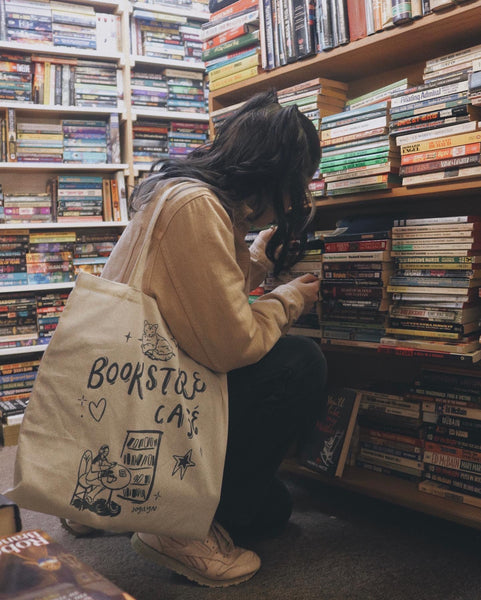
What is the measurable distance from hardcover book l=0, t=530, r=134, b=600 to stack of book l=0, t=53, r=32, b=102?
224 cm

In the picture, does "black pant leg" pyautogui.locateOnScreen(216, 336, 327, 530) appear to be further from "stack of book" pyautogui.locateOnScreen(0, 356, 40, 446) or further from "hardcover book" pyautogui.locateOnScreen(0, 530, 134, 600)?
"stack of book" pyautogui.locateOnScreen(0, 356, 40, 446)

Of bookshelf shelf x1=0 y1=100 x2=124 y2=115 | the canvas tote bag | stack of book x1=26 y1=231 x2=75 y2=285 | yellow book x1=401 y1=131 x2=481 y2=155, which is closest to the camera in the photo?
the canvas tote bag

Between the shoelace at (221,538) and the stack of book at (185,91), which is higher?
the stack of book at (185,91)

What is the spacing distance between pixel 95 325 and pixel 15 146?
193 centimetres

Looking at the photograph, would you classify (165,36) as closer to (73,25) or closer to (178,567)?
(73,25)

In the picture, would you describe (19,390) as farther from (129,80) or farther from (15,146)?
(129,80)

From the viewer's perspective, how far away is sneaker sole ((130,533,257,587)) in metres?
1.11

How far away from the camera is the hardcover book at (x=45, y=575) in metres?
0.65

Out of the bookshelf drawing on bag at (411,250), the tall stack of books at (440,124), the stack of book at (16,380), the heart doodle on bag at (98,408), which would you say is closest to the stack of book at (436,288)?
the bookshelf drawing on bag at (411,250)

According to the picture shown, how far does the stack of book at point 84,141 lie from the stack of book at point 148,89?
0.27 metres

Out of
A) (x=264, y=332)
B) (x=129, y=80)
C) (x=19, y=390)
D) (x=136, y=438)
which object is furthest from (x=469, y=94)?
(x=19, y=390)

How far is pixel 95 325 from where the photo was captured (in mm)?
910

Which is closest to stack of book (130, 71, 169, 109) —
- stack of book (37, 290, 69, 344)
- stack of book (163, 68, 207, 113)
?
stack of book (163, 68, 207, 113)

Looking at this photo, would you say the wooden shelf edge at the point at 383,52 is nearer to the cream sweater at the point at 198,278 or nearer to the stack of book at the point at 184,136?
the cream sweater at the point at 198,278
